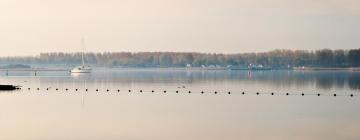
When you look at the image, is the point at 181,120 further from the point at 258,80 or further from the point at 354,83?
the point at 258,80

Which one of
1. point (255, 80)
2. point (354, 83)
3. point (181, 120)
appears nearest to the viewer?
point (181, 120)

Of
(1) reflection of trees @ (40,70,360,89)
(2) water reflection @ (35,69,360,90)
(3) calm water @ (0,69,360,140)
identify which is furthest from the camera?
(1) reflection of trees @ (40,70,360,89)

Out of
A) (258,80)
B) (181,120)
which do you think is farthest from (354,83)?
(181,120)

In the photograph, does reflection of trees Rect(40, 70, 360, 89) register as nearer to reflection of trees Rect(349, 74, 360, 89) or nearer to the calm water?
reflection of trees Rect(349, 74, 360, 89)

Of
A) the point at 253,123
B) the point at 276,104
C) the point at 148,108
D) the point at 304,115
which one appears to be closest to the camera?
the point at 253,123

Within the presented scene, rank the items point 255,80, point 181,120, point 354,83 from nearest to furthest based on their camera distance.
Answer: point 181,120 → point 354,83 → point 255,80

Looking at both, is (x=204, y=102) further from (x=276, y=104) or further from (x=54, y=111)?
(x=54, y=111)

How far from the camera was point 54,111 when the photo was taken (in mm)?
36406

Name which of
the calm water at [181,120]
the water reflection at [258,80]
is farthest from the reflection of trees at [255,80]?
the calm water at [181,120]

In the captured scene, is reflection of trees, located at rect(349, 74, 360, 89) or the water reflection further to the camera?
the water reflection

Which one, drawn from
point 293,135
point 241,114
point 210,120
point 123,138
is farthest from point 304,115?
point 123,138

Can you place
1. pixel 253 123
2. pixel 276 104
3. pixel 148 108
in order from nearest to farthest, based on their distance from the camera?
pixel 253 123
pixel 148 108
pixel 276 104

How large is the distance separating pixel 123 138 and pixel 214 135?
403 cm

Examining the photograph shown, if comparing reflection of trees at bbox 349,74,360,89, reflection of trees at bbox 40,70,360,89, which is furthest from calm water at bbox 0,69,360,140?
reflection of trees at bbox 40,70,360,89
